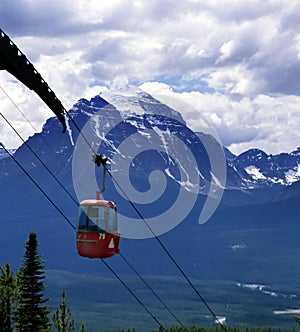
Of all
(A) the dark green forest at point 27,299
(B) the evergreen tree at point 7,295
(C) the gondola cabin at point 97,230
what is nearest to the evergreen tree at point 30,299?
(A) the dark green forest at point 27,299

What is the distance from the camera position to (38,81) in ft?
52.2

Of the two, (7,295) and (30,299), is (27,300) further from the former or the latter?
(7,295)

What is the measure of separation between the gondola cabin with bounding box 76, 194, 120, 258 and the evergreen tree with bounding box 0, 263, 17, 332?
55.1 meters

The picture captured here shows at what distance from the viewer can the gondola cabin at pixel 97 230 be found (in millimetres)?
27797

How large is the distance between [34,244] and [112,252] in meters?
53.3

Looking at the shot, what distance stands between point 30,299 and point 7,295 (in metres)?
3.92

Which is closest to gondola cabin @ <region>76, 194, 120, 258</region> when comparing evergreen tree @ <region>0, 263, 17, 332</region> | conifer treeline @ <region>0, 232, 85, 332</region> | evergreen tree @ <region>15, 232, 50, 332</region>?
conifer treeline @ <region>0, 232, 85, 332</region>

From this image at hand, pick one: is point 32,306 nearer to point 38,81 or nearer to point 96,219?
point 96,219

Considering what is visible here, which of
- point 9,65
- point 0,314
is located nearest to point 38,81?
point 9,65

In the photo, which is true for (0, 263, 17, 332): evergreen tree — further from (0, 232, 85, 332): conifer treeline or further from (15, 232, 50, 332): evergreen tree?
(15, 232, 50, 332): evergreen tree

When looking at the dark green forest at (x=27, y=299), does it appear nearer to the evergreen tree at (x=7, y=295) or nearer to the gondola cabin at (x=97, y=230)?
the evergreen tree at (x=7, y=295)

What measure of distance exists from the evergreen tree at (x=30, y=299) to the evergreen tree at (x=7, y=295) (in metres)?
1.07

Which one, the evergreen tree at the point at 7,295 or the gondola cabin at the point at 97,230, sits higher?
the evergreen tree at the point at 7,295

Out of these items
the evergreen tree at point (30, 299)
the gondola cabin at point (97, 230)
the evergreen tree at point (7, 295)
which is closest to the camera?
the gondola cabin at point (97, 230)
